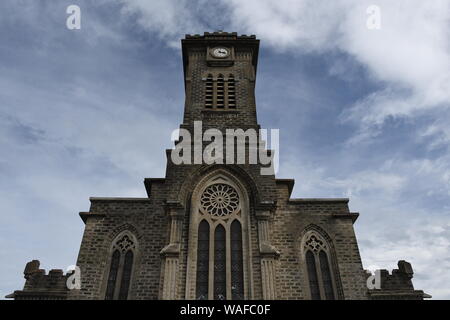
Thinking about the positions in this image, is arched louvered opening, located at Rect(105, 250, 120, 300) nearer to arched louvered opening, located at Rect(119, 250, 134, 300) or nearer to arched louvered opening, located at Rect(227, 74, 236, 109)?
arched louvered opening, located at Rect(119, 250, 134, 300)

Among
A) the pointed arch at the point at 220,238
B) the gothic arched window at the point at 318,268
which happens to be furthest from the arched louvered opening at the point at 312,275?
the pointed arch at the point at 220,238

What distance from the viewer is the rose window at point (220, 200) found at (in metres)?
15.2

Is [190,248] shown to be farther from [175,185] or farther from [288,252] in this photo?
[288,252]

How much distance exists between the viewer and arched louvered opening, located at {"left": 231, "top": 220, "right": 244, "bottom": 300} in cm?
1328

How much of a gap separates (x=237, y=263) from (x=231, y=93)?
34.1 ft

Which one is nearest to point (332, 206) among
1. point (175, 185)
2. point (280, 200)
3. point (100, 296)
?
point (280, 200)

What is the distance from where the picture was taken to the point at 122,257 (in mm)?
14484

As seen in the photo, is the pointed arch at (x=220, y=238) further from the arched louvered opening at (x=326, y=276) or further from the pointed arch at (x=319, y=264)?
the arched louvered opening at (x=326, y=276)

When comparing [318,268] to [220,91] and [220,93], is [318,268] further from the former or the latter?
[220,91]

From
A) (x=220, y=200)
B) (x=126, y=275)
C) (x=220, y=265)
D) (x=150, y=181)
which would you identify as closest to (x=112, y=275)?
(x=126, y=275)

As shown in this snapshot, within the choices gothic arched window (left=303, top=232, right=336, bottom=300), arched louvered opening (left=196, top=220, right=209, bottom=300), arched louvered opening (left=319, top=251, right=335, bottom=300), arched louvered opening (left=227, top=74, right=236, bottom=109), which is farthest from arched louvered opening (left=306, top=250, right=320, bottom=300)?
arched louvered opening (left=227, top=74, right=236, bottom=109)

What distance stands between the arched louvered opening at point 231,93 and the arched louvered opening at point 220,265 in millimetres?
7858

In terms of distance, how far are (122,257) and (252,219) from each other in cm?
551

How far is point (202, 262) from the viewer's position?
14.0m
